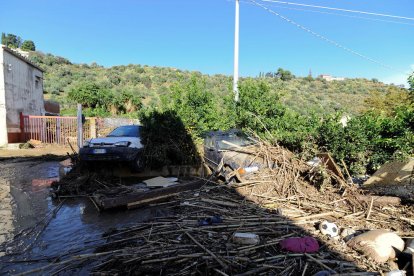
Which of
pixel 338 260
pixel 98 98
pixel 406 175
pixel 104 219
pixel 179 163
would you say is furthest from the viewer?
pixel 98 98

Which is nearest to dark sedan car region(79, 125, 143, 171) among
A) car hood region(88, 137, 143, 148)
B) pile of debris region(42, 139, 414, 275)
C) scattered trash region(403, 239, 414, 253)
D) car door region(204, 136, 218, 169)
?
car hood region(88, 137, 143, 148)

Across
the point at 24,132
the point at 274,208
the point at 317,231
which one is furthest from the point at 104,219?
the point at 24,132

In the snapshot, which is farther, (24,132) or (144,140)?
(24,132)

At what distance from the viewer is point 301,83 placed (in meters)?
54.4

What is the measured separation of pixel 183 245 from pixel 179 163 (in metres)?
6.54

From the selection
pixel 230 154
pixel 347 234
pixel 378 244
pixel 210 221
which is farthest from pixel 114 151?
pixel 378 244

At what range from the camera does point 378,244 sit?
4266 mm

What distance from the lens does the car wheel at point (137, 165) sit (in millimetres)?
9558

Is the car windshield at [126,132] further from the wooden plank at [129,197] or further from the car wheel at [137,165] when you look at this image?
the wooden plank at [129,197]

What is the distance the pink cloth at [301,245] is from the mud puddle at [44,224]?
2708 mm

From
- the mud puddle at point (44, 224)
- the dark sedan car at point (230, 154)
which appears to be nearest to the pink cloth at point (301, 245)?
the mud puddle at point (44, 224)

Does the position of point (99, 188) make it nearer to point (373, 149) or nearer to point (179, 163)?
point (179, 163)

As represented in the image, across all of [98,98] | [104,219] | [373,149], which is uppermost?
[98,98]

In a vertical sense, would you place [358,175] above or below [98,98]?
below
